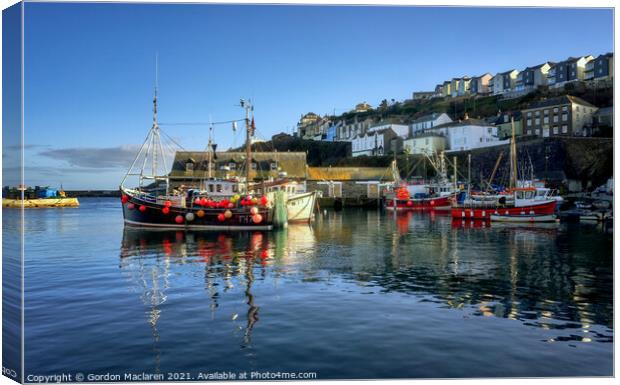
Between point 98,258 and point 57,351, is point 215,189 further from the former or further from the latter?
point 57,351

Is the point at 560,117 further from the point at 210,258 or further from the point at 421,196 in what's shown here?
the point at 210,258

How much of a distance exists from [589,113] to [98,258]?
59160mm

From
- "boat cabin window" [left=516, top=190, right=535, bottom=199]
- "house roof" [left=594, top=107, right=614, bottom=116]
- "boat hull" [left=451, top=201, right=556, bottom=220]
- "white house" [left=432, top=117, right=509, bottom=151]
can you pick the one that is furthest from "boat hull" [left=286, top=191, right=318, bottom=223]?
"white house" [left=432, top=117, right=509, bottom=151]

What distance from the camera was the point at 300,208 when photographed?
122 feet

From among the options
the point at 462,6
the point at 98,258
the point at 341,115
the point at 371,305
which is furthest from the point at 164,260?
the point at 341,115

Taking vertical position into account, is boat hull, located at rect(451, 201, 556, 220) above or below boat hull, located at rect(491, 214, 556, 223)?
above

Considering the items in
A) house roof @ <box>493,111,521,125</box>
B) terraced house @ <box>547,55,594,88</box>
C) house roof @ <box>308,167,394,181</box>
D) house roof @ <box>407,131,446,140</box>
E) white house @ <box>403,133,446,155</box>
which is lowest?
house roof @ <box>308,167,394,181</box>

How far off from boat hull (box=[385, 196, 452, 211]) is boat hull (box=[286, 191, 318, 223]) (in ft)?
74.6

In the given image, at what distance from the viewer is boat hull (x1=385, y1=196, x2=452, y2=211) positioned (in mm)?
58031

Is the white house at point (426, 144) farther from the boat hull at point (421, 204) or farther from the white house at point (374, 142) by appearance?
the boat hull at point (421, 204)

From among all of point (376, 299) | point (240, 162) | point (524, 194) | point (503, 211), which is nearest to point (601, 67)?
point (524, 194)

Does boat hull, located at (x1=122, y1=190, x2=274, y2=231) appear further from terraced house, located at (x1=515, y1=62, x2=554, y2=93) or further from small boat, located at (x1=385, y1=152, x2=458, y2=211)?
terraced house, located at (x1=515, y1=62, x2=554, y2=93)

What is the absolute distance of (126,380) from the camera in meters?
7.05

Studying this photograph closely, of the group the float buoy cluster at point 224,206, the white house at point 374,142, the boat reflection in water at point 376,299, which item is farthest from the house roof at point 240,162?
the boat reflection in water at point 376,299
